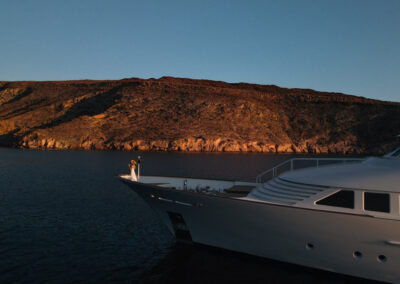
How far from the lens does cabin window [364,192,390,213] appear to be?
33.1ft

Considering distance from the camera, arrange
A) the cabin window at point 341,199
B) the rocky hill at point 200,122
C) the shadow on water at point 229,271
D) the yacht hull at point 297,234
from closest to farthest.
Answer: the yacht hull at point 297,234
the cabin window at point 341,199
the shadow on water at point 229,271
the rocky hill at point 200,122

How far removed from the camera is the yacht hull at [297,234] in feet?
32.9

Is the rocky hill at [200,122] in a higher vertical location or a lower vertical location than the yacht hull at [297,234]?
higher

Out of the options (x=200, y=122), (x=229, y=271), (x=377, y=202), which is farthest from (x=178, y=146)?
(x=377, y=202)

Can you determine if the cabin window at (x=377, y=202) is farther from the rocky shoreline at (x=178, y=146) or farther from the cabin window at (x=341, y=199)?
the rocky shoreline at (x=178, y=146)

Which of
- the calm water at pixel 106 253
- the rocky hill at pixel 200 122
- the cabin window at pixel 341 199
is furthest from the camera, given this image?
the rocky hill at pixel 200 122

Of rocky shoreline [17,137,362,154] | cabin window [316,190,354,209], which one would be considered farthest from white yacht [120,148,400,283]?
rocky shoreline [17,137,362,154]

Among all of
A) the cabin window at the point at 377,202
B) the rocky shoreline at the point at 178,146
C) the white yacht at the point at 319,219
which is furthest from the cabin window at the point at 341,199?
the rocky shoreline at the point at 178,146

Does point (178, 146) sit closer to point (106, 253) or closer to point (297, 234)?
point (106, 253)

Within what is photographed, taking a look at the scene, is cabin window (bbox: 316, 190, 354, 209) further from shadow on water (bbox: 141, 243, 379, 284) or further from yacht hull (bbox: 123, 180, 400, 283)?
shadow on water (bbox: 141, 243, 379, 284)

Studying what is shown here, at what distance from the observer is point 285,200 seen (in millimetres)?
11422

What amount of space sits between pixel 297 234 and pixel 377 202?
2.51 metres

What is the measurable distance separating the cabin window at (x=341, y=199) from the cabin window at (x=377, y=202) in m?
0.41

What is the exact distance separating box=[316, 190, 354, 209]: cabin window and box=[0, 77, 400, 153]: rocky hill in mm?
100475
